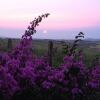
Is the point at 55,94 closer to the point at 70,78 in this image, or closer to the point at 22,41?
the point at 70,78

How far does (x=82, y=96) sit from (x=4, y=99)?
1374 millimetres

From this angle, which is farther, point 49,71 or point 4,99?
point 49,71

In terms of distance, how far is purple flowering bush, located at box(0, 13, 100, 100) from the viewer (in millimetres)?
7531

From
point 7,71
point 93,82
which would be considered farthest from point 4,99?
point 93,82

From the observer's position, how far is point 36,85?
25.2 ft

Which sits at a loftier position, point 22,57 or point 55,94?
point 22,57

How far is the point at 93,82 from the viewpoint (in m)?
8.12

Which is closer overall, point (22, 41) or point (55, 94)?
point (55, 94)

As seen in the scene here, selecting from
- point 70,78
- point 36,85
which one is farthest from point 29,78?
point 70,78

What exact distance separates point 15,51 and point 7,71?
95cm

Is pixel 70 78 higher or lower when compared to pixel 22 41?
lower

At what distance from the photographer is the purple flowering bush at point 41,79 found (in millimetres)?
7531

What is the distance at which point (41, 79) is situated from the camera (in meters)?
7.93

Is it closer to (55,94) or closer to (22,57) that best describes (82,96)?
(55,94)
